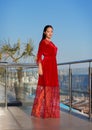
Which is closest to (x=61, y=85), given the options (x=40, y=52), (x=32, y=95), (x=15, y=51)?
(x=32, y=95)

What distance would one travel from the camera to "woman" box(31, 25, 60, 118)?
5.75 m

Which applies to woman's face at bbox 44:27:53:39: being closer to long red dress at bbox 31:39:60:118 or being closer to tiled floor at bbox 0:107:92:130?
long red dress at bbox 31:39:60:118

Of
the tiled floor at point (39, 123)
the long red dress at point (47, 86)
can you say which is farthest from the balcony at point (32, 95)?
the long red dress at point (47, 86)

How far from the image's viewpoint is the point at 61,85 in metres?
6.67

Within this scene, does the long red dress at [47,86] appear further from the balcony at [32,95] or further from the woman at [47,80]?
the balcony at [32,95]

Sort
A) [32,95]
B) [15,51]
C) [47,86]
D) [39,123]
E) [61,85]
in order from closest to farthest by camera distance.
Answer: [39,123]
[47,86]
[61,85]
[32,95]
[15,51]

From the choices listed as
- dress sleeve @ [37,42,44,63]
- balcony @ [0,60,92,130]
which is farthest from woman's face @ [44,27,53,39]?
balcony @ [0,60,92,130]

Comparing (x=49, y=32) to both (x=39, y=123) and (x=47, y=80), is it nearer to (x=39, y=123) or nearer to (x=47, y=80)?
(x=47, y=80)

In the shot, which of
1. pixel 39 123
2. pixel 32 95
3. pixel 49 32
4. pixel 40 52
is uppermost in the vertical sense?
pixel 49 32

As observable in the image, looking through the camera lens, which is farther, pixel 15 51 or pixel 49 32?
pixel 15 51

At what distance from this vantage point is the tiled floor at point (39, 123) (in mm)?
4867

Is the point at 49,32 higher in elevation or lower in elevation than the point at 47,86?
higher

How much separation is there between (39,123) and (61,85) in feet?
5.03

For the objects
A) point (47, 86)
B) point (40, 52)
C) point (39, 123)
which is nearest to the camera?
point (39, 123)
